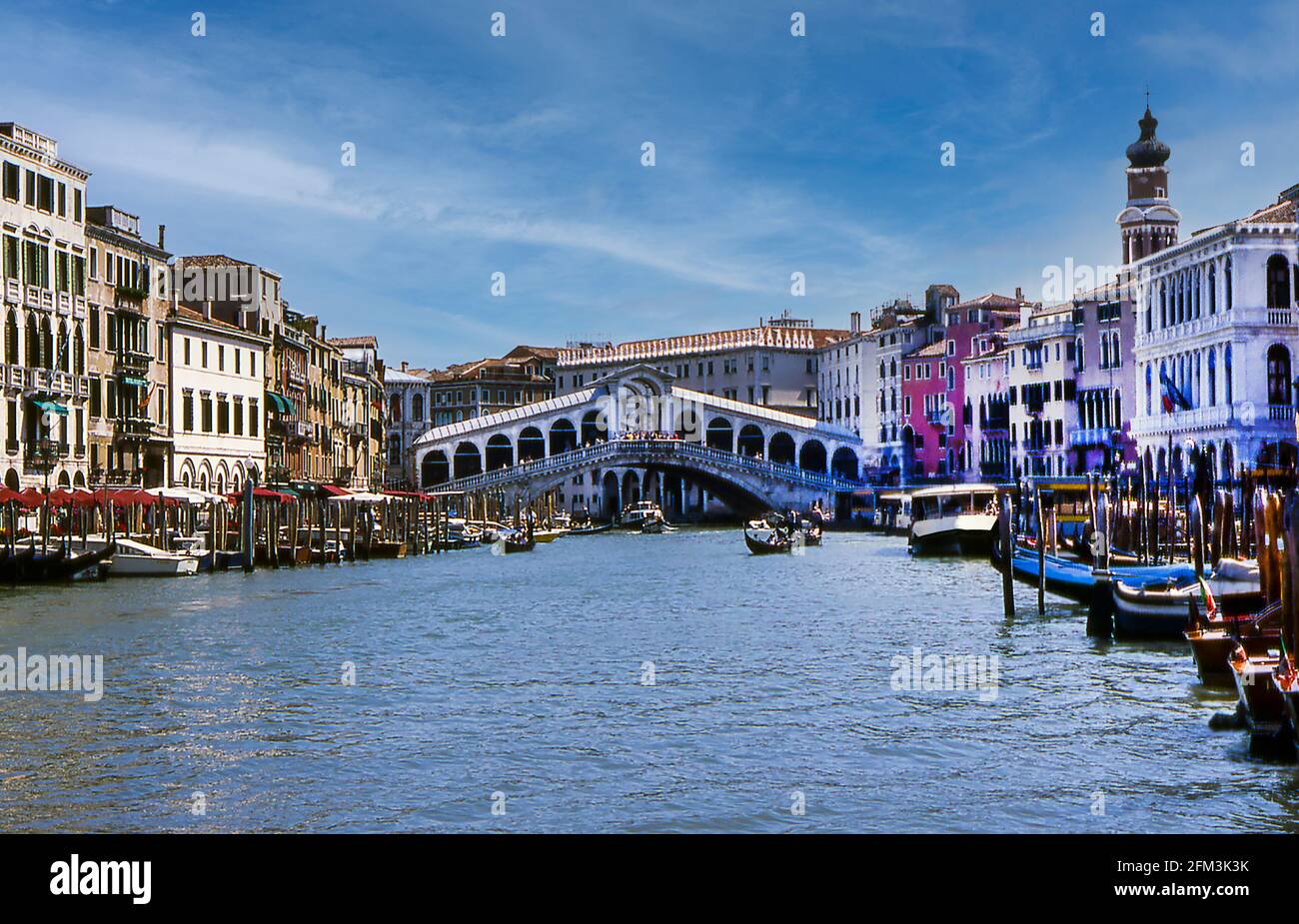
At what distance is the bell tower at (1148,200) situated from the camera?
2243 inches

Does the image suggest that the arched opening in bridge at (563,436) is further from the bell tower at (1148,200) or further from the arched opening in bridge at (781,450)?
the bell tower at (1148,200)

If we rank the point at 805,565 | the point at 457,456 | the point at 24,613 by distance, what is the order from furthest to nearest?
the point at 457,456, the point at 805,565, the point at 24,613

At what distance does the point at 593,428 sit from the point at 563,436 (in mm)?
1382

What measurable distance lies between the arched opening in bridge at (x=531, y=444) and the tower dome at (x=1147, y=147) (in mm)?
27329

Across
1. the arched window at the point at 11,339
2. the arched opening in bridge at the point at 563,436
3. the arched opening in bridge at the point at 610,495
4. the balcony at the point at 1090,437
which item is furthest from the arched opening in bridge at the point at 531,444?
the arched window at the point at 11,339

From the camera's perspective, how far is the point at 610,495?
7819 cm

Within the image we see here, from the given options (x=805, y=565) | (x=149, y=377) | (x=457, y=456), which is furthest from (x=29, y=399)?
(x=457, y=456)

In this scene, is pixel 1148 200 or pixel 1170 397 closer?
pixel 1170 397

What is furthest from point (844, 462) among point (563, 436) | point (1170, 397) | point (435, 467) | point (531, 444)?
point (1170, 397)

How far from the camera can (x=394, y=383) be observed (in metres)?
85.6

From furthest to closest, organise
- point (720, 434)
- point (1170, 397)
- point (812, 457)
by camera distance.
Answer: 1. point (812, 457)
2. point (720, 434)
3. point (1170, 397)

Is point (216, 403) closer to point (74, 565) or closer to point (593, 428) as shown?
point (74, 565)

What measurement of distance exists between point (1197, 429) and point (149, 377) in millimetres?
24645
